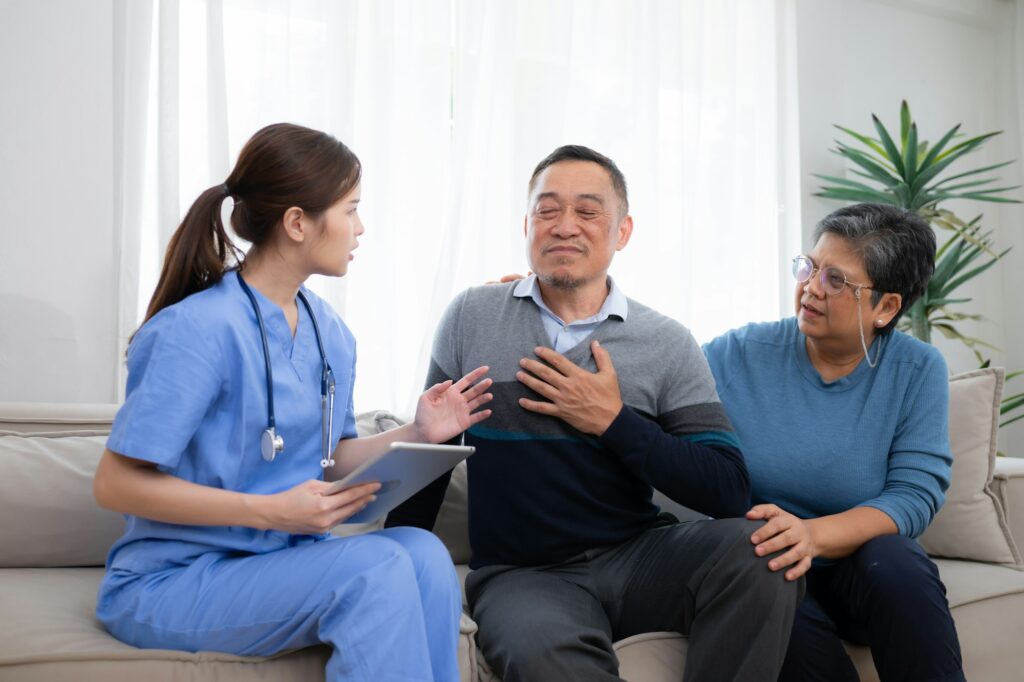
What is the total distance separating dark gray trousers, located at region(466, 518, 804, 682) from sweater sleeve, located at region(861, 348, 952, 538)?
0.37 meters

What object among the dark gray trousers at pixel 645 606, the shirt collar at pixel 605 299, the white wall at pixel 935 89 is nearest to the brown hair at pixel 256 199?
the shirt collar at pixel 605 299

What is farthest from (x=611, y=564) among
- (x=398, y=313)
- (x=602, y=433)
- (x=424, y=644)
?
(x=398, y=313)

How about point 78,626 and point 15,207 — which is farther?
point 15,207

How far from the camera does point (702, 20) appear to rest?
3371mm

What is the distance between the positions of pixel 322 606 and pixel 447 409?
482 millimetres

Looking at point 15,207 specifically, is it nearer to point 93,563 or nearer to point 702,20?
point 93,563

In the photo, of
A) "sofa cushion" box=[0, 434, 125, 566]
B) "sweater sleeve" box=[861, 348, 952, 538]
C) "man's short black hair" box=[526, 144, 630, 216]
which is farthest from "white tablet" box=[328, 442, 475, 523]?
"sweater sleeve" box=[861, 348, 952, 538]

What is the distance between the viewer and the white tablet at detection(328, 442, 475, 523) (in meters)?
1.17

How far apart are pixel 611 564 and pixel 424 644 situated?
0.54 m

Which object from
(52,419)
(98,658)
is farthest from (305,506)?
(52,419)

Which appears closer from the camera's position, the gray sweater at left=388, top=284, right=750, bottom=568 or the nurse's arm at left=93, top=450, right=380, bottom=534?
the nurse's arm at left=93, top=450, right=380, bottom=534

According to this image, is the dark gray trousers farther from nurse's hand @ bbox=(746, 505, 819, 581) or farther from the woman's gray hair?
the woman's gray hair

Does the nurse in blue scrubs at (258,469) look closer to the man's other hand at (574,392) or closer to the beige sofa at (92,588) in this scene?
the beige sofa at (92,588)

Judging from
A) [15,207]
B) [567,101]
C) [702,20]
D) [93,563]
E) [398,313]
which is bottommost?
[93,563]
